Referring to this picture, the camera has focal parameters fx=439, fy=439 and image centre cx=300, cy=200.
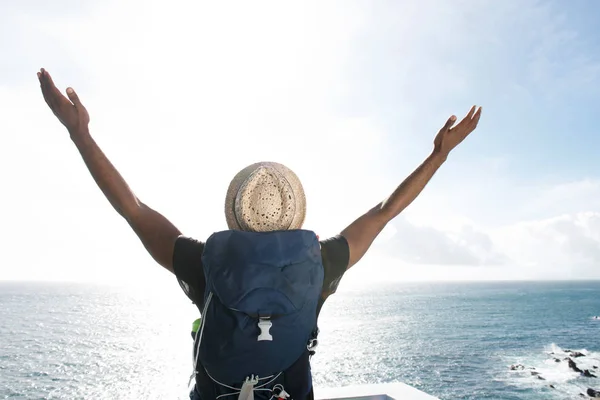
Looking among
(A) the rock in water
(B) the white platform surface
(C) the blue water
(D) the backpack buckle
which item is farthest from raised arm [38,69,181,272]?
(A) the rock in water

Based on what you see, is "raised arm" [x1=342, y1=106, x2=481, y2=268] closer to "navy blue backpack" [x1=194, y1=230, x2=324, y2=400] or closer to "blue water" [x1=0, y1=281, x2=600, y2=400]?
"navy blue backpack" [x1=194, y1=230, x2=324, y2=400]

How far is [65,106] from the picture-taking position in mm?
1480

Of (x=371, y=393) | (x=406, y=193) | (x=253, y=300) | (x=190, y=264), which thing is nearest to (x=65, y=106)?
(x=190, y=264)

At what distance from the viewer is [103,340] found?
67500 millimetres

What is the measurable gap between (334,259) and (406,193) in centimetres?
43

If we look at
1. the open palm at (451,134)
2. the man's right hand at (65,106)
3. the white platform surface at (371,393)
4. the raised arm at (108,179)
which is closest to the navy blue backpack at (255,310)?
the raised arm at (108,179)

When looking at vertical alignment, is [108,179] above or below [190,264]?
above

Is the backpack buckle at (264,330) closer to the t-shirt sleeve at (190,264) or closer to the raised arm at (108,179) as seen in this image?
the t-shirt sleeve at (190,264)

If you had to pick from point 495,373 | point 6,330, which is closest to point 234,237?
point 495,373

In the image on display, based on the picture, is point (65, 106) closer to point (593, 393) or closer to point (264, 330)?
point (264, 330)

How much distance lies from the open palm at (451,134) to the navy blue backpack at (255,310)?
77 centimetres

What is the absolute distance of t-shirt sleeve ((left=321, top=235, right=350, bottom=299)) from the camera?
148cm

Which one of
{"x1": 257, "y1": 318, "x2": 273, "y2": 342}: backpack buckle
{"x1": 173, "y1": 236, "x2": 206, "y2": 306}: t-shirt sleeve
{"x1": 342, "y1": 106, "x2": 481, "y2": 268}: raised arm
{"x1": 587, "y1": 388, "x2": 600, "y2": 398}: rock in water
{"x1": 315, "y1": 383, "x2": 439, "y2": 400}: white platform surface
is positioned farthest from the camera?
{"x1": 587, "y1": 388, "x2": 600, "y2": 398}: rock in water

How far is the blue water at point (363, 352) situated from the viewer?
41.7m
